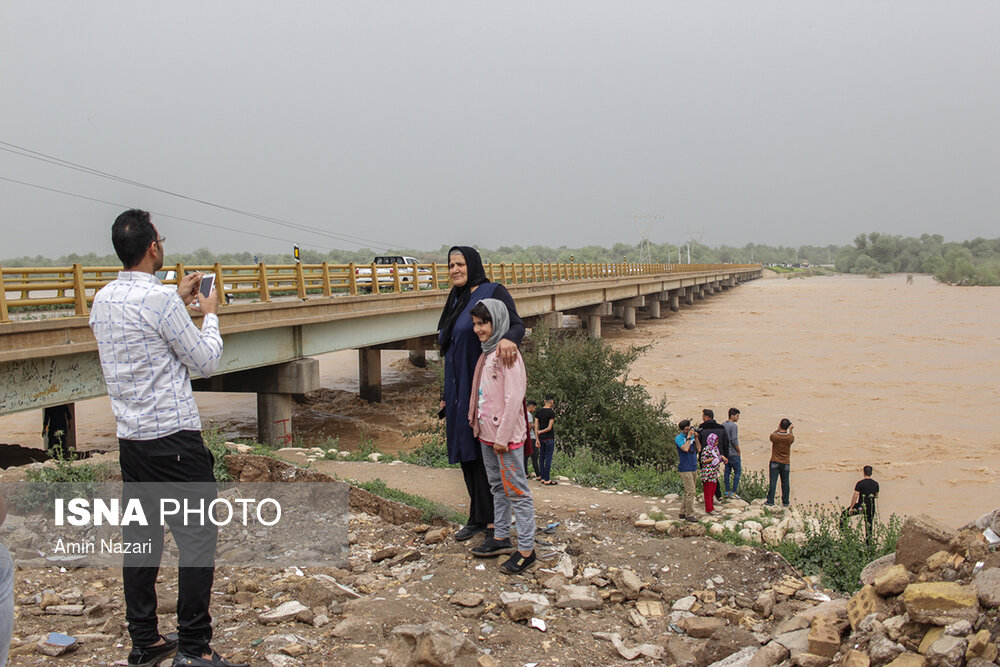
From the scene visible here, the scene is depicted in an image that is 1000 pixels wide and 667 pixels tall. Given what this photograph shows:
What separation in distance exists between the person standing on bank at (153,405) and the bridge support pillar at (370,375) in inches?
799

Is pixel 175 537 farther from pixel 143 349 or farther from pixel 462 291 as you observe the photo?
pixel 462 291

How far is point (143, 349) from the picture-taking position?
289 centimetres

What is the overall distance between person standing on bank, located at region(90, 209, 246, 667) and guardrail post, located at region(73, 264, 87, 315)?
776 centimetres

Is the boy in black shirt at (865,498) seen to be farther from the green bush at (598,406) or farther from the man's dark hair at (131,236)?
the man's dark hair at (131,236)

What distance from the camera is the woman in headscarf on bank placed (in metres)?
4.49

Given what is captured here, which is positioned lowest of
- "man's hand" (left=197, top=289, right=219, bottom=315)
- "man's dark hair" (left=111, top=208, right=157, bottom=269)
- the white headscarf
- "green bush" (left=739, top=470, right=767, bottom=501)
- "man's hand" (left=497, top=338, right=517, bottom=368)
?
"green bush" (left=739, top=470, right=767, bottom=501)

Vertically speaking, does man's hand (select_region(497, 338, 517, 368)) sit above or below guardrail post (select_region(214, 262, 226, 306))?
below

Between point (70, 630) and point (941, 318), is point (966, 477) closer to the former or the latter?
point (70, 630)

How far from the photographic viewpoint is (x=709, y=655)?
340cm

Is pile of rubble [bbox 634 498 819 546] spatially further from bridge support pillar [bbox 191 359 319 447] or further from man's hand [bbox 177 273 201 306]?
bridge support pillar [bbox 191 359 319 447]

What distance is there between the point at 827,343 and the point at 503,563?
107 feet

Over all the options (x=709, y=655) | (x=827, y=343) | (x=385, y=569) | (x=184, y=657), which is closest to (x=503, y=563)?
(x=385, y=569)

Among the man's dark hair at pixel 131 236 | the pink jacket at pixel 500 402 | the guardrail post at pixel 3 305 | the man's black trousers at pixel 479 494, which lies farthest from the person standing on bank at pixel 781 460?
the guardrail post at pixel 3 305

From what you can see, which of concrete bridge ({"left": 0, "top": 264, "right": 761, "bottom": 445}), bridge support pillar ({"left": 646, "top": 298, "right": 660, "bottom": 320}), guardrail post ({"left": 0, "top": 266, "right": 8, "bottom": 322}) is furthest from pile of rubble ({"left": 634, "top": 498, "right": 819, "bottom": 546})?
bridge support pillar ({"left": 646, "top": 298, "right": 660, "bottom": 320})
